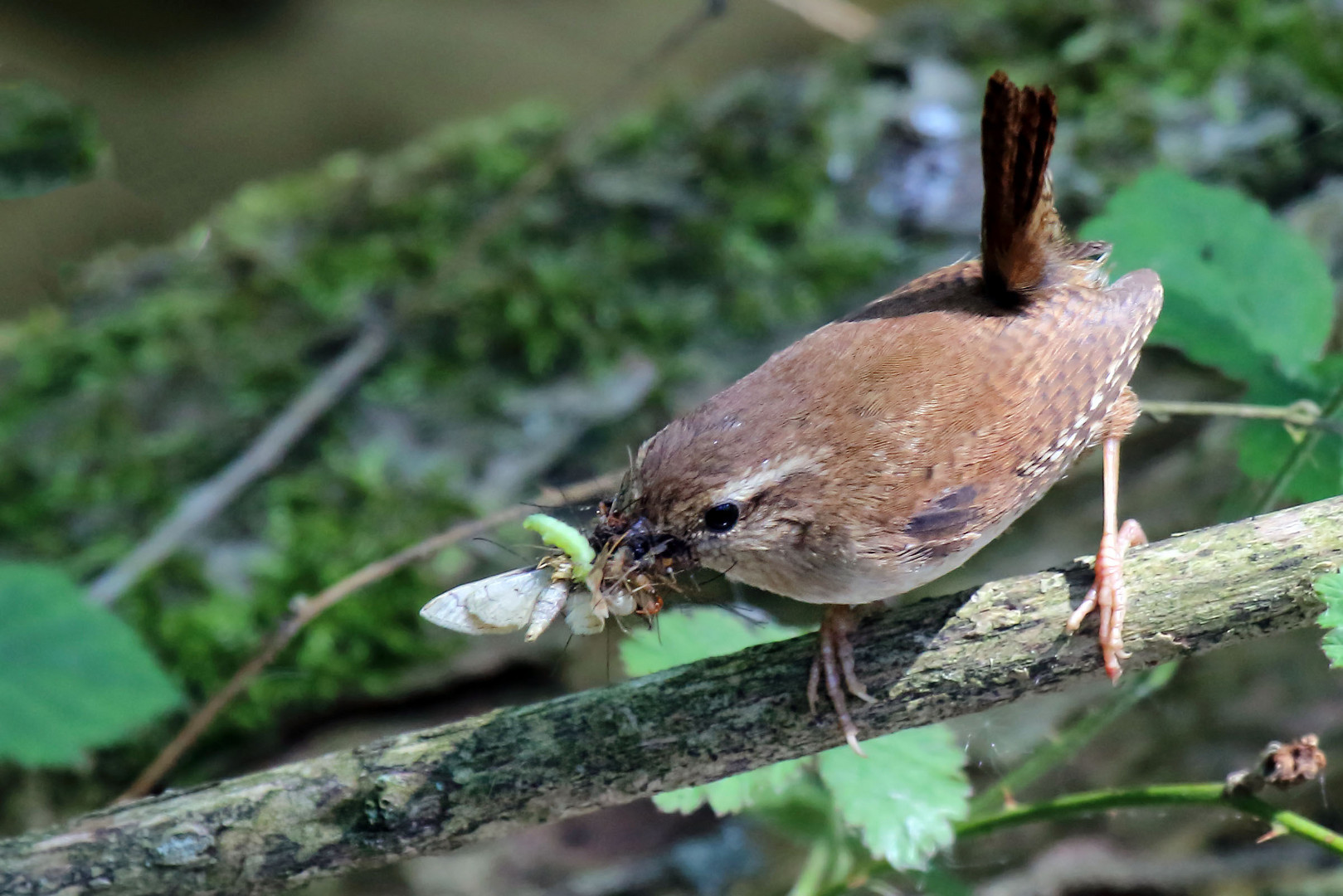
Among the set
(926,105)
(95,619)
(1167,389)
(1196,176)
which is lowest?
(95,619)

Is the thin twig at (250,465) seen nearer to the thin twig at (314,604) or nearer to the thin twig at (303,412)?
the thin twig at (303,412)

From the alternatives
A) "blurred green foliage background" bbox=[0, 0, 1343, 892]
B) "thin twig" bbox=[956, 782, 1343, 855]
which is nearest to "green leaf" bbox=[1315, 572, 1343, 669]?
"thin twig" bbox=[956, 782, 1343, 855]

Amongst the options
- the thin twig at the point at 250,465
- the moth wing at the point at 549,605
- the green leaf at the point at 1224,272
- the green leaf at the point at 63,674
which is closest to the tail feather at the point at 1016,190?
the green leaf at the point at 1224,272

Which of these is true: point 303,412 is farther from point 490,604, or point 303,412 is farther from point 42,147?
point 490,604

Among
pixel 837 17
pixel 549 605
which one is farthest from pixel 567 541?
pixel 837 17

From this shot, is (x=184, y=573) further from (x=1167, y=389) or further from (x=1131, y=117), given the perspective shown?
(x=1131, y=117)

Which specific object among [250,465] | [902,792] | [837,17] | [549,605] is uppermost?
[837,17]

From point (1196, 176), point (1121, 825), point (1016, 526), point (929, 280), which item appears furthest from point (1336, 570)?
point (1196, 176)
